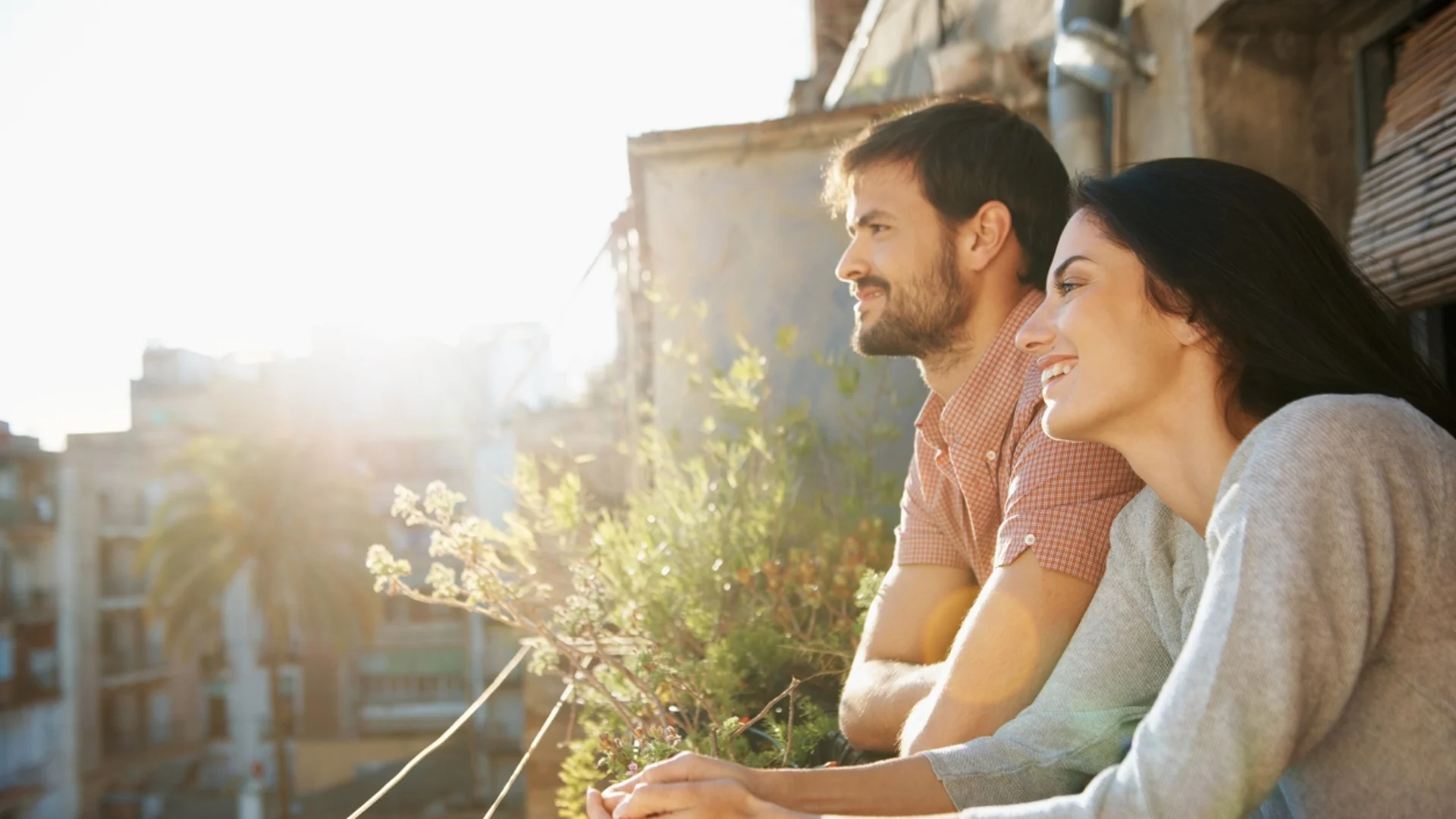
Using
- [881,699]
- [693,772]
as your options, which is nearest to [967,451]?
[881,699]

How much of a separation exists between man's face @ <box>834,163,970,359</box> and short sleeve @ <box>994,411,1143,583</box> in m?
0.63

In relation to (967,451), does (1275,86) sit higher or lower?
higher

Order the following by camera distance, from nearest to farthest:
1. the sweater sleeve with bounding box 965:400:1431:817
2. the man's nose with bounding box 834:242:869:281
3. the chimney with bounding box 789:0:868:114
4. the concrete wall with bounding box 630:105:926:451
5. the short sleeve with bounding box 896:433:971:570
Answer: the sweater sleeve with bounding box 965:400:1431:817, the short sleeve with bounding box 896:433:971:570, the man's nose with bounding box 834:242:869:281, the concrete wall with bounding box 630:105:926:451, the chimney with bounding box 789:0:868:114

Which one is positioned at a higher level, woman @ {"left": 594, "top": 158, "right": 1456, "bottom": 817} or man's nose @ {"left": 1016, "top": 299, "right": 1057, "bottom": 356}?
man's nose @ {"left": 1016, "top": 299, "right": 1057, "bottom": 356}

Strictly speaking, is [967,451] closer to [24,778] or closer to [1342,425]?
[1342,425]

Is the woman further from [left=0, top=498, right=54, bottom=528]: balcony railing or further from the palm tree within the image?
[left=0, top=498, right=54, bottom=528]: balcony railing

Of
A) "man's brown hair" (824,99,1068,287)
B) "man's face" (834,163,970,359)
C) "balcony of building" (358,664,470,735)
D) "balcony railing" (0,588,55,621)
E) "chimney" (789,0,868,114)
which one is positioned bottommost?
"balcony of building" (358,664,470,735)

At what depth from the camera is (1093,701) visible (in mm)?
1760

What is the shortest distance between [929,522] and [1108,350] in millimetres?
1051

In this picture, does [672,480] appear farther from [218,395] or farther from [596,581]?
[218,395]

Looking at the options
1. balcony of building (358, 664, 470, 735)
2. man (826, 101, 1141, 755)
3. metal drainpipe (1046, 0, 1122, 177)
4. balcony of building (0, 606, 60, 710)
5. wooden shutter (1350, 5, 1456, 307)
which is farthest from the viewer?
balcony of building (358, 664, 470, 735)

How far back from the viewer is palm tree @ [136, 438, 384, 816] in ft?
88.8

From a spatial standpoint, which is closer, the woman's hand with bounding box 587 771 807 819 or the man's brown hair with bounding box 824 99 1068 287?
the woman's hand with bounding box 587 771 807 819

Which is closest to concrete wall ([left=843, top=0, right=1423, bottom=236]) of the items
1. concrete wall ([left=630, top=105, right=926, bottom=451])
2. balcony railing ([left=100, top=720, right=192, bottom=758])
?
concrete wall ([left=630, top=105, right=926, bottom=451])
